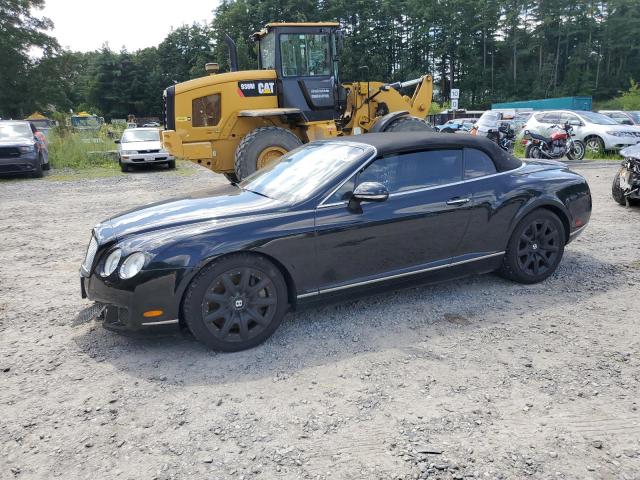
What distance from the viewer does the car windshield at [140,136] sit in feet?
55.6

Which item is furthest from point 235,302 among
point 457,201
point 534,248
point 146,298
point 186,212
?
point 534,248

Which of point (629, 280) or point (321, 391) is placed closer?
point (321, 391)

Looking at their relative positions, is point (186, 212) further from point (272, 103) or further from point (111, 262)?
point (272, 103)

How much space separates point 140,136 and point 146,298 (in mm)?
15225

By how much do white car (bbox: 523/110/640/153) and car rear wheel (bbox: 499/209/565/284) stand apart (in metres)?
12.8

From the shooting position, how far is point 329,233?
12.6 ft

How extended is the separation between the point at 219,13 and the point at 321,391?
80.2 m

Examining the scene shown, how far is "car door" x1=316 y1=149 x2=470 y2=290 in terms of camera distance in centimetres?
389

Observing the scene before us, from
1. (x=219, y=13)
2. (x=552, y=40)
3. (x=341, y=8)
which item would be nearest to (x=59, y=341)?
(x=341, y=8)

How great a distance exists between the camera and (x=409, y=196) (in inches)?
165

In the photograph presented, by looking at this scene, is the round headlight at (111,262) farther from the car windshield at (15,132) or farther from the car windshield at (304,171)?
the car windshield at (15,132)

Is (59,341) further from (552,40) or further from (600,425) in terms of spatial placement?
(552,40)

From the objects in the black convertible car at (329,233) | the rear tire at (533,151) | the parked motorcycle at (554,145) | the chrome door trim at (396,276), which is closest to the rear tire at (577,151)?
the parked motorcycle at (554,145)

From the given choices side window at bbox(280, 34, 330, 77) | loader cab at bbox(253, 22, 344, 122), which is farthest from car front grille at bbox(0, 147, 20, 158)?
side window at bbox(280, 34, 330, 77)
